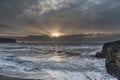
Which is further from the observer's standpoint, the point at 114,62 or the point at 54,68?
the point at 54,68

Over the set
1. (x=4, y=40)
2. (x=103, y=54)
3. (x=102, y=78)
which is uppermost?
(x=4, y=40)

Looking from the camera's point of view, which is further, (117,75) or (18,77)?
(18,77)

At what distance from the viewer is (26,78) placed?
1228 centimetres

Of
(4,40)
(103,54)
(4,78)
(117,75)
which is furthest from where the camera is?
(4,40)

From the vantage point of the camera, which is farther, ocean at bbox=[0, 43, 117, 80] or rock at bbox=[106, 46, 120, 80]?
ocean at bbox=[0, 43, 117, 80]

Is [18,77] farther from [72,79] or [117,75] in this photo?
[117,75]

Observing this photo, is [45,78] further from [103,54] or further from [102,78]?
[103,54]

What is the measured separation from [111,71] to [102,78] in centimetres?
80

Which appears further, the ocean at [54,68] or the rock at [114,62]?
the ocean at [54,68]

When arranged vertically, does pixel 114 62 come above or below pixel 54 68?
below

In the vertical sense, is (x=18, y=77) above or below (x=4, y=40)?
below

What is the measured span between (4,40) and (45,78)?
154249mm

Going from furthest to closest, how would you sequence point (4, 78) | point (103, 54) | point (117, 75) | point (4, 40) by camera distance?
1. point (4, 40)
2. point (103, 54)
3. point (4, 78)
4. point (117, 75)

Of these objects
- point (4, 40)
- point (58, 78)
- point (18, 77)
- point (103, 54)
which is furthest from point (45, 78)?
point (4, 40)
